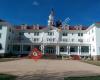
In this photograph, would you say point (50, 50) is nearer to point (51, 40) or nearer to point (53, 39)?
point (51, 40)

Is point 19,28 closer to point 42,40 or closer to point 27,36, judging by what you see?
point 27,36

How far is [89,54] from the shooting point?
56094mm

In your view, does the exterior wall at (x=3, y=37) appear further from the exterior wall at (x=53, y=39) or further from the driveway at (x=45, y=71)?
the driveway at (x=45, y=71)

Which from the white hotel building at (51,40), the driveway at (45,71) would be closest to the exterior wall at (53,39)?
the white hotel building at (51,40)

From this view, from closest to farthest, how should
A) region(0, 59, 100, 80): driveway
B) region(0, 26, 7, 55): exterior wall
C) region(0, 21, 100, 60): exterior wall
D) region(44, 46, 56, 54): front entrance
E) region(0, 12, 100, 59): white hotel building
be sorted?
region(0, 59, 100, 80): driveway, region(0, 26, 7, 55): exterior wall, region(0, 21, 100, 60): exterior wall, region(0, 12, 100, 59): white hotel building, region(44, 46, 56, 54): front entrance

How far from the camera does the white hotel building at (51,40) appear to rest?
2051 inches

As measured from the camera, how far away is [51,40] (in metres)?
60.5

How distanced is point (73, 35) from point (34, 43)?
14190 mm

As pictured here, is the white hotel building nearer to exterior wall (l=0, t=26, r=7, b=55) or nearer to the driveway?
exterior wall (l=0, t=26, r=7, b=55)

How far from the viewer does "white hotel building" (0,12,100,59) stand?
5209 cm

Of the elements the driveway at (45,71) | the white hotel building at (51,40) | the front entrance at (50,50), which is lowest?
the driveway at (45,71)

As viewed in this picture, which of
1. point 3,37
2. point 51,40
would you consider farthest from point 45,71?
point 51,40

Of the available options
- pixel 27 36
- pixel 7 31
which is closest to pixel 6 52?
pixel 7 31

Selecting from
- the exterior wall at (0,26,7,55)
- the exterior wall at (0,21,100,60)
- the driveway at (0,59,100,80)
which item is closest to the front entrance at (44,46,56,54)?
the exterior wall at (0,21,100,60)
